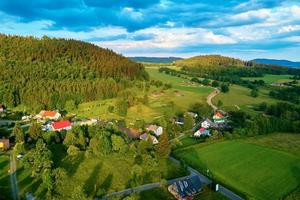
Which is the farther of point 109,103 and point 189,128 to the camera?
point 109,103

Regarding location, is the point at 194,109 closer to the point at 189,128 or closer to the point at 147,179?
the point at 189,128

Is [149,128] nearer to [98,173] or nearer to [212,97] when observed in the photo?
[98,173]

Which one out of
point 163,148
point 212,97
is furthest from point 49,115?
point 212,97

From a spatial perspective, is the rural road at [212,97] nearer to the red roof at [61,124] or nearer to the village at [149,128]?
the village at [149,128]

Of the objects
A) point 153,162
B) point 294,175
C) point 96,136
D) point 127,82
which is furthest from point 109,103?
point 294,175

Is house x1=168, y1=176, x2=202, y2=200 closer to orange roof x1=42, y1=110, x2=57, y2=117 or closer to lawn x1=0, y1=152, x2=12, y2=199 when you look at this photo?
lawn x1=0, y1=152, x2=12, y2=199
